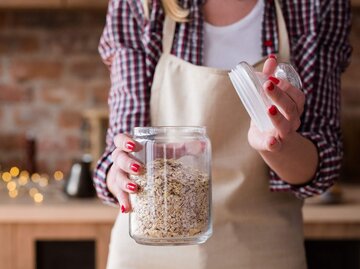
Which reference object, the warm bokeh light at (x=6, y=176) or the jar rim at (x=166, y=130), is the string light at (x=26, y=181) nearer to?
the warm bokeh light at (x=6, y=176)

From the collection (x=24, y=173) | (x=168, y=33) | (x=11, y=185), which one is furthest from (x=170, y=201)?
(x=24, y=173)

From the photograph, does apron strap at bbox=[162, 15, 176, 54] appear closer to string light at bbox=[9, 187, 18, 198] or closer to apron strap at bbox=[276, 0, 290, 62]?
apron strap at bbox=[276, 0, 290, 62]

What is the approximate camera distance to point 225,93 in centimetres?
116

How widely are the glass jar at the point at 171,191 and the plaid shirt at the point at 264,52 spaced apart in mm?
234

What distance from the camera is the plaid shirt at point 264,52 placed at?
1135mm

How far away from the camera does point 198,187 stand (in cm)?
88

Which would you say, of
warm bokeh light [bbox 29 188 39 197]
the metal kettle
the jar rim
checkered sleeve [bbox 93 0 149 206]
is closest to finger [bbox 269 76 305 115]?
the jar rim

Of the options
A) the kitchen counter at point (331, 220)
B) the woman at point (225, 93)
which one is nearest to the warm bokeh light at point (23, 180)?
the kitchen counter at point (331, 220)

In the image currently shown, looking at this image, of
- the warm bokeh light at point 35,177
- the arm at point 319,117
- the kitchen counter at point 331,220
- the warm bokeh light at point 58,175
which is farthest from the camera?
the warm bokeh light at point 58,175

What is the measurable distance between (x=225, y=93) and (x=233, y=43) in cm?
8

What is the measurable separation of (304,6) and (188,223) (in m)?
0.49

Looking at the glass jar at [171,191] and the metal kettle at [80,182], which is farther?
the metal kettle at [80,182]

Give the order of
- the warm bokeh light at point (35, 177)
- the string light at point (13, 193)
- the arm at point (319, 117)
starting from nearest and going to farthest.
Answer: the arm at point (319, 117), the string light at point (13, 193), the warm bokeh light at point (35, 177)

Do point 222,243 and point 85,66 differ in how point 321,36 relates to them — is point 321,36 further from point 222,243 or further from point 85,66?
point 85,66
